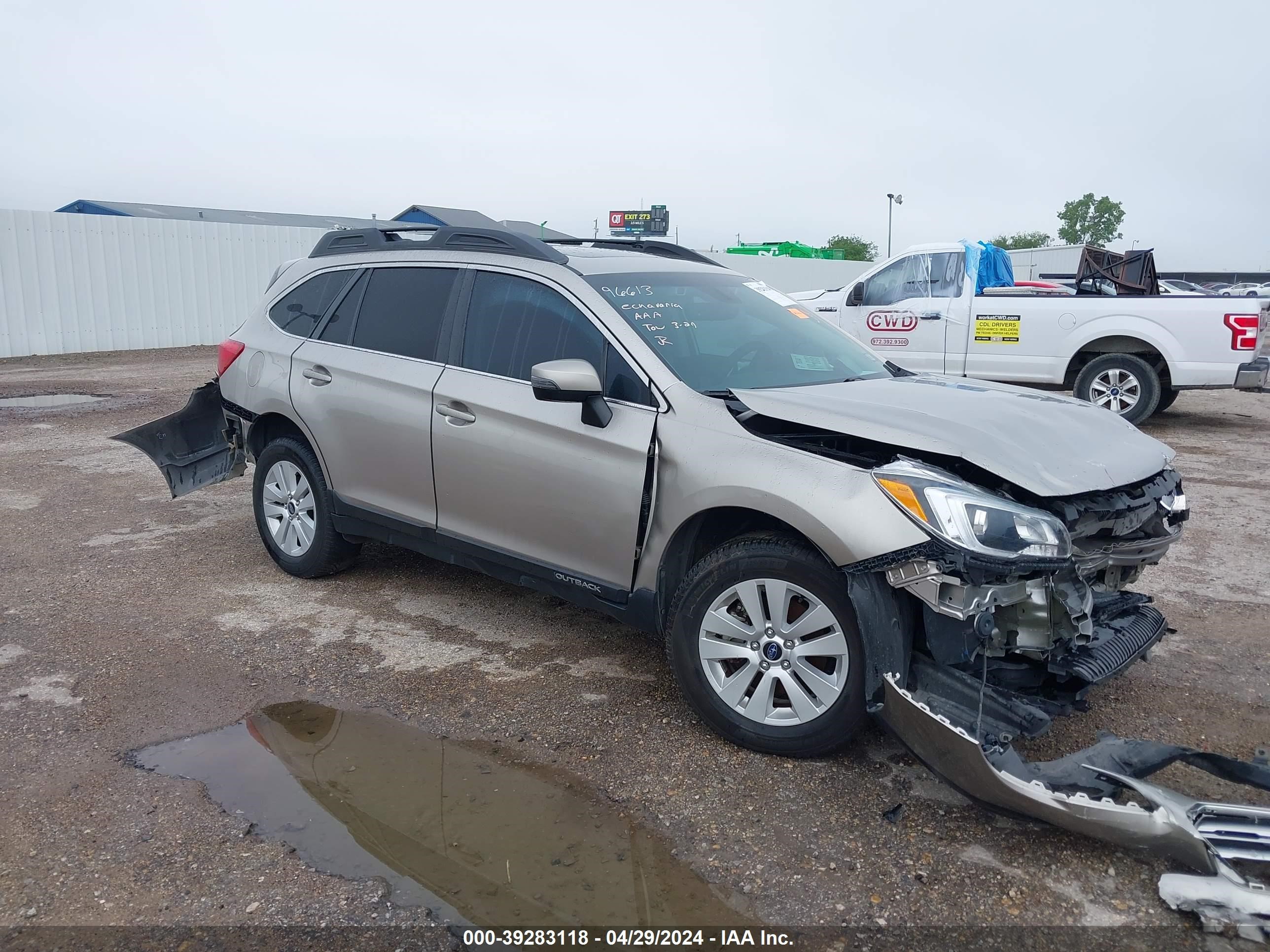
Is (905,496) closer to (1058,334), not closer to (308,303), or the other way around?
(308,303)

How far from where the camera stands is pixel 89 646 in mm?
4812

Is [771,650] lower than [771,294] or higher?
lower

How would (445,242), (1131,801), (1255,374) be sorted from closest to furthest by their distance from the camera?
(1131,801) < (445,242) < (1255,374)

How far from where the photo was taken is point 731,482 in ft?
12.2

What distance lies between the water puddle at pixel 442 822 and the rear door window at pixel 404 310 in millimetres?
1863

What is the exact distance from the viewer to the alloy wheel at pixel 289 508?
563cm

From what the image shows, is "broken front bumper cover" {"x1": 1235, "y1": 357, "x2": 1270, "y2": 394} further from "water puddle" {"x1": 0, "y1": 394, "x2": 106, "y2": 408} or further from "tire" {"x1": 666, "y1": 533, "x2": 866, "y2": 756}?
"water puddle" {"x1": 0, "y1": 394, "x2": 106, "y2": 408}

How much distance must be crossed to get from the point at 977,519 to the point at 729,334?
1697 millimetres

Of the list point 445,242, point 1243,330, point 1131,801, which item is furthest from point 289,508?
point 1243,330

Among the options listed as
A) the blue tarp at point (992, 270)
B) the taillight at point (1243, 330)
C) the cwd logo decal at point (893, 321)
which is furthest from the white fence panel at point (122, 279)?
the taillight at point (1243, 330)

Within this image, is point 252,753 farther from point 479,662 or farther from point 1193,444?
point 1193,444

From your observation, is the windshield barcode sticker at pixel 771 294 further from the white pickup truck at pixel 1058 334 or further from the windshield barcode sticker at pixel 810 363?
the white pickup truck at pixel 1058 334

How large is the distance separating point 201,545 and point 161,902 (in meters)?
3.99

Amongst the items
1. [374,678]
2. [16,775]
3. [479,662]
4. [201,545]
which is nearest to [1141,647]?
[479,662]
